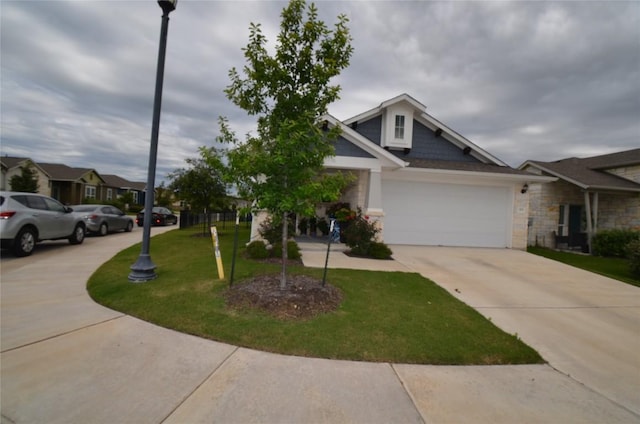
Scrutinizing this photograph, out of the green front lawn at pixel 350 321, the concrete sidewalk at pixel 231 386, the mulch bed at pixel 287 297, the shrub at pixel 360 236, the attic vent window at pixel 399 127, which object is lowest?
the concrete sidewalk at pixel 231 386

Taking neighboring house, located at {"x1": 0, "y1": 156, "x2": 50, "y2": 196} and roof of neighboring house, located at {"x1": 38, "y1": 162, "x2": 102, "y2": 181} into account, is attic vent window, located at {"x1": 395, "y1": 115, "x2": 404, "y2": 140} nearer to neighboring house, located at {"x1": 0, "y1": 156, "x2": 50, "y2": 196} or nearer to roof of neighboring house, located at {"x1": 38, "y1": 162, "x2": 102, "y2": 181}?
neighboring house, located at {"x1": 0, "y1": 156, "x2": 50, "y2": 196}

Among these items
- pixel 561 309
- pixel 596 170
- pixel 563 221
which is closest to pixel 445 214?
pixel 561 309

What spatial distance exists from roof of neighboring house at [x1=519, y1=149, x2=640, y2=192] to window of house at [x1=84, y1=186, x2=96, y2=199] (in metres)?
46.0

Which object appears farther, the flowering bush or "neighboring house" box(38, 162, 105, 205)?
"neighboring house" box(38, 162, 105, 205)

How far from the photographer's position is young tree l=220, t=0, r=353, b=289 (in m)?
4.80

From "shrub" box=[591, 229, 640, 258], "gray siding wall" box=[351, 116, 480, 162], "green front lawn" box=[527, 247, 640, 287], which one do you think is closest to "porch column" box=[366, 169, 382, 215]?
"gray siding wall" box=[351, 116, 480, 162]

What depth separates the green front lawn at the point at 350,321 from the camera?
3.62 m

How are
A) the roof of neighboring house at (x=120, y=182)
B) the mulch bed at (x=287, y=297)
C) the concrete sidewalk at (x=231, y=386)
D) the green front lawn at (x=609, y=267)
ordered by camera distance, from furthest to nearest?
the roof of neighboring house at (x=120, y=182)
the green front lawn at (x=609, y=267)
the mulch bed at (x=287, y=297)
the concrete sidewalk at (x=231, y=386)

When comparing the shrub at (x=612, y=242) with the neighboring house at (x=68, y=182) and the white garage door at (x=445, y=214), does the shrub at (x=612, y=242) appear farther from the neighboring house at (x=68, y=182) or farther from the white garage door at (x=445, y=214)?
the neighboring house at (x=68, y=182)

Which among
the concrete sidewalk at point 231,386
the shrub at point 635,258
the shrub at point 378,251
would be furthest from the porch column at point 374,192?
the concrete sidewalk at point 231,386

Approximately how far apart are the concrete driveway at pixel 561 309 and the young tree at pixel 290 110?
370 cm

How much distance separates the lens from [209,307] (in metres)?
4.70

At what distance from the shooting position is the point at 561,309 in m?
5.59

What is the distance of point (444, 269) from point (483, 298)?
234 cm
